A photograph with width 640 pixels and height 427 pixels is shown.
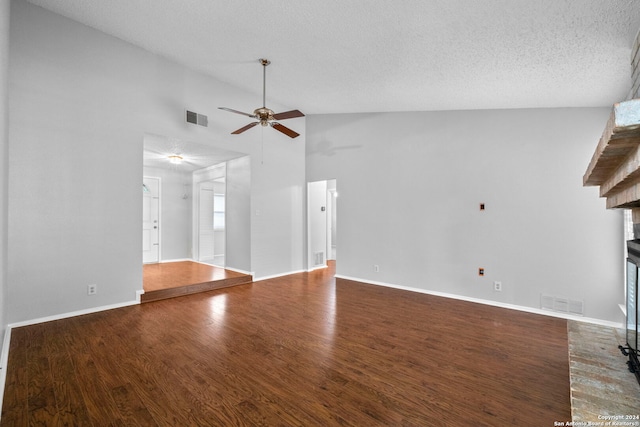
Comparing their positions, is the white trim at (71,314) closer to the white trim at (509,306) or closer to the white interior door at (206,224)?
the white interior door at (206,224)

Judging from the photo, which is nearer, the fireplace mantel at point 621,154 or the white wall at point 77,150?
the fireplace mantel at point 621,154

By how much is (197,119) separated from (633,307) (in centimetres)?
526

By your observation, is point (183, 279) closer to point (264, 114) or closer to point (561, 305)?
point (264, 114)

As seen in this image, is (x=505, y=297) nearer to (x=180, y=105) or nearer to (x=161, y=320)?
(x=161, y=320)

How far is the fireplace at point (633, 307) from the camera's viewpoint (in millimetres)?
1836

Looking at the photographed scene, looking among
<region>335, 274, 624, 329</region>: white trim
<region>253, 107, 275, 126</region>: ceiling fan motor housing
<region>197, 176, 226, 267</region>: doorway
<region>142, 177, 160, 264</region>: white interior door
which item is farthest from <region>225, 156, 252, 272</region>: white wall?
<region>335, 274, 624, 329</region>: white trim

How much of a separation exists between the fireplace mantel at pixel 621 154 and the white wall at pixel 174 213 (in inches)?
303

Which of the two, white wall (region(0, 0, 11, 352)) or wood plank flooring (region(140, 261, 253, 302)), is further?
wood plank flooring (region(140, 261, 253, 302))

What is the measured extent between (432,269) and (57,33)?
5889mm

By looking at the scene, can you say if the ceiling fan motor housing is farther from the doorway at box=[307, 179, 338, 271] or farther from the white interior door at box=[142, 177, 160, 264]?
the white interior door at box=[142, 177, 160, 264]

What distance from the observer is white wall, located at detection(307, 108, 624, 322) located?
3.57m

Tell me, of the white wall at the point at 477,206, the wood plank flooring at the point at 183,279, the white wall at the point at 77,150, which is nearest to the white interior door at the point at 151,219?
the wood plank flooring at the point at 183,279

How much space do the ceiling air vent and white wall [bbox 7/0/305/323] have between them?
0.33 feet

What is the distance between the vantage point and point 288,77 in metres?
A: 4.39
